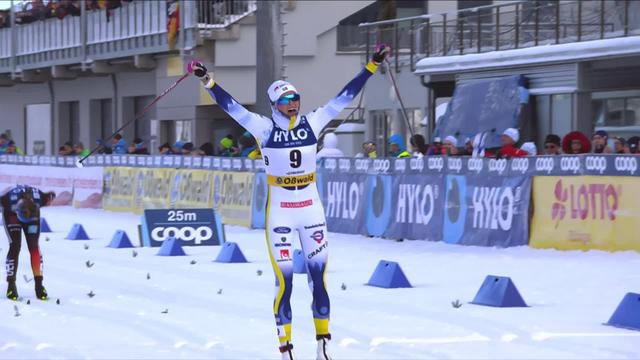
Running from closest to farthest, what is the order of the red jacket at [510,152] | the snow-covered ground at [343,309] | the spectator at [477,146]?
1. the snow-covered ground at [343,309]
2. the red jacket at [510,152]
3. the spectator at [477,146]

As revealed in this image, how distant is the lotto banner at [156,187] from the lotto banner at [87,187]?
269 cm

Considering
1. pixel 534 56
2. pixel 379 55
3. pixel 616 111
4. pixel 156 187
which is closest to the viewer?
pixel 379 55

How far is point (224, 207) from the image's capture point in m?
29.8

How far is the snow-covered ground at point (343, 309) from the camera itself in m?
11.7

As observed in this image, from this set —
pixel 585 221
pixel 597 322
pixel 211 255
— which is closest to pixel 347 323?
pixel 597 322

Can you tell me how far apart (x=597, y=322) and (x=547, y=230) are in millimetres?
7376

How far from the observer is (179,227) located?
24.3 meters

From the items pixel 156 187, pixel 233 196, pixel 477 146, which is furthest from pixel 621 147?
pixel 156 187

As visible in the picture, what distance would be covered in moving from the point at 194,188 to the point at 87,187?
6678 mm

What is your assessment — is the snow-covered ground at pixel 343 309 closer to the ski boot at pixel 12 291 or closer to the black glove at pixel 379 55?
the ski boot at pixel 12 291

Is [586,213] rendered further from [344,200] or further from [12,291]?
[12,291]

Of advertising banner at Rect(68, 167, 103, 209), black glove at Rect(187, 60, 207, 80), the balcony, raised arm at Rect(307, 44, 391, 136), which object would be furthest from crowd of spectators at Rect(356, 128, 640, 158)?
the balcony

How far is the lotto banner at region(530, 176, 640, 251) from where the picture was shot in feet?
62.0

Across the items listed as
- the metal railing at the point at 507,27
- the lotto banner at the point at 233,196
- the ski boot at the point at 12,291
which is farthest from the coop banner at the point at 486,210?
the ski boot at the point at 12,291
